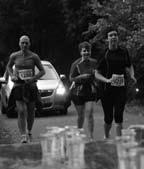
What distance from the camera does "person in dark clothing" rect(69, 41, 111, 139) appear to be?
8898mm

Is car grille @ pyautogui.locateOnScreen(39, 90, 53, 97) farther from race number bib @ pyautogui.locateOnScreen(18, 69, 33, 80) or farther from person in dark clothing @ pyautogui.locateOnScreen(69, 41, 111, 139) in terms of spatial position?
person in dark clothing @ pyautogui.locateOnScreen(69, 41, 111, 139)

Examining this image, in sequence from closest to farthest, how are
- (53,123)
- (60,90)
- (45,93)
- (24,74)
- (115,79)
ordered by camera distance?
1. (115,79)
2. (24,74)
3. (53,123)
4. (45,93)
5. (60,90)

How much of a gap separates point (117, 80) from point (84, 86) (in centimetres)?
100

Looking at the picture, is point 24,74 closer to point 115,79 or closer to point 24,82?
point 24,82

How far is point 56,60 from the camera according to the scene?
123 feet

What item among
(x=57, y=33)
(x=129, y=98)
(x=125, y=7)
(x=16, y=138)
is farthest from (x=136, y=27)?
(x=57, y=33)

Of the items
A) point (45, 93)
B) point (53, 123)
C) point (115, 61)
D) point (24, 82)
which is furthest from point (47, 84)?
point (115, 61)

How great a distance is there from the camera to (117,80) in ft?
26.5

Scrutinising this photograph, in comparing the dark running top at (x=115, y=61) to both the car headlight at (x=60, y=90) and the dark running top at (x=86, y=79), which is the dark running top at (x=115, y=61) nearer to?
the dark running top at (x=86, y=79)

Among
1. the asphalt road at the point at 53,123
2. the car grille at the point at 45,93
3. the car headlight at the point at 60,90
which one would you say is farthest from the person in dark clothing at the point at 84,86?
the car headlight at the point at 60,90

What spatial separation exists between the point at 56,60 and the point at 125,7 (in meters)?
18.4

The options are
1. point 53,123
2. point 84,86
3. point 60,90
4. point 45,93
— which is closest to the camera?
point 84,86

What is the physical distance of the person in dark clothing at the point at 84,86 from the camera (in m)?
8.90

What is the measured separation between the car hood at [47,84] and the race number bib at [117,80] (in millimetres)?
7659
